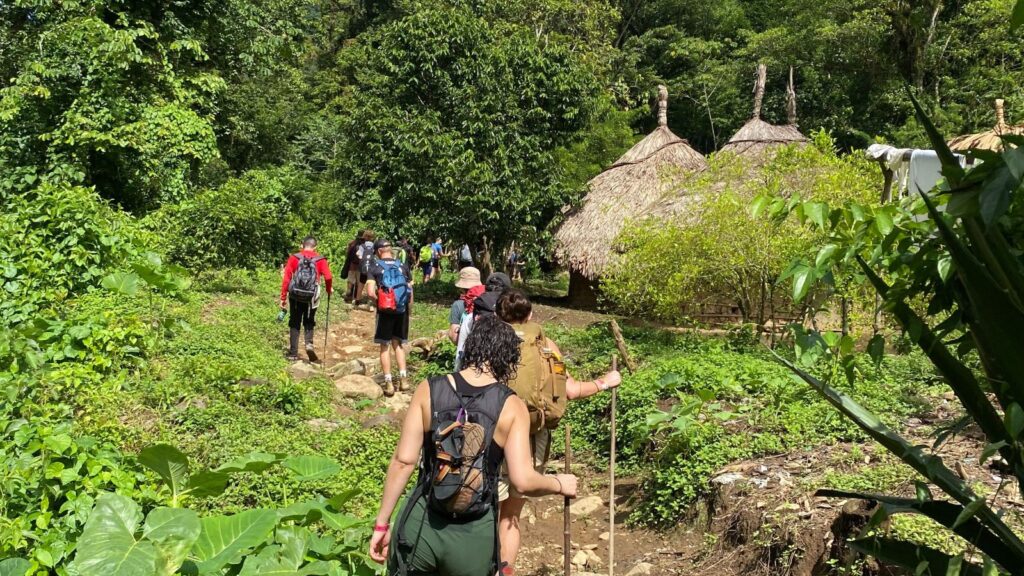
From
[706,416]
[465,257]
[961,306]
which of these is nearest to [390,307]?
[706,416]

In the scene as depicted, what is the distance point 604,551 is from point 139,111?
10.8 meters

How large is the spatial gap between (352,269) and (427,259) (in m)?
3.99

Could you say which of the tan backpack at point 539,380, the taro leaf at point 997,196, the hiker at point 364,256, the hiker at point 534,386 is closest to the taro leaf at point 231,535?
the hiker at point 534,386

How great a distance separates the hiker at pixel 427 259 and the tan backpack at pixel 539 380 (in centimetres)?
1360

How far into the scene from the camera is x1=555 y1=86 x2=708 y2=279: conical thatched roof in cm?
1638

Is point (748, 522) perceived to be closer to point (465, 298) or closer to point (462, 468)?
point (462, 468)

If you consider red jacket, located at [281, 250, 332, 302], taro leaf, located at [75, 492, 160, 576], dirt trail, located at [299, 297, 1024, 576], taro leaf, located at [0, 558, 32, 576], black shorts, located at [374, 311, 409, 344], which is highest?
red jacket, located at [281, 250, 332, 302]

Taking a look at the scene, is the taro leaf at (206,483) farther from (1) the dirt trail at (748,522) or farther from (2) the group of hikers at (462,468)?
(1) the dirt trail at (748,522)

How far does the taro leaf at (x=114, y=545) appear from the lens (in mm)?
2539

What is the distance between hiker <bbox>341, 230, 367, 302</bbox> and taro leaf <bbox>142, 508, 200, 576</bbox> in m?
11.1

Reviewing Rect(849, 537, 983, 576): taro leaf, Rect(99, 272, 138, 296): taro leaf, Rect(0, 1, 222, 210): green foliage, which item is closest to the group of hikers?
Rect(849, 537, 983, 576): taro leaf

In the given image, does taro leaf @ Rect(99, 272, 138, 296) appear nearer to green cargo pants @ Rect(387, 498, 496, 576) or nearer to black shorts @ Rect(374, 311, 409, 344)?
black shorts @ Rect(374, 311, 409, 344)

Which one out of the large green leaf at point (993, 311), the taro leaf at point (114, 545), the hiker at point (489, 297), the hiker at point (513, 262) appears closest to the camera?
the large green leaf at point (993, 311)

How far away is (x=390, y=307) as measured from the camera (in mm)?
7930
